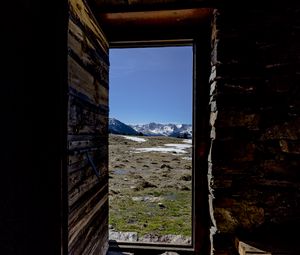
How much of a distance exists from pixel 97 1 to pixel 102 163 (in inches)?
71.8

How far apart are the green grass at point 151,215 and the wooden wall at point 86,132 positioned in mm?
1206

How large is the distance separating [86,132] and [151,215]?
→ 308cm

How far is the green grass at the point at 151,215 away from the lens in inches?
161

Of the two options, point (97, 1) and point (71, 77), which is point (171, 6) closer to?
point (97, 1)
